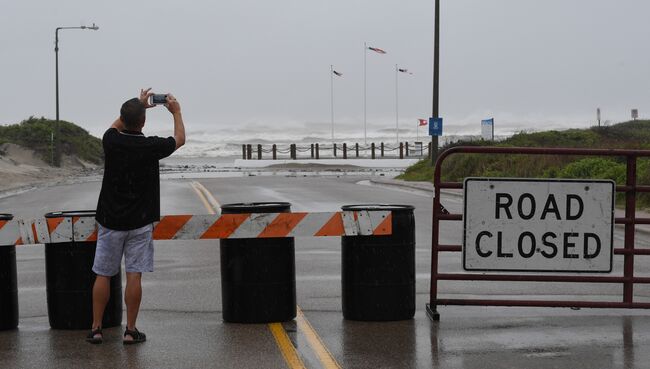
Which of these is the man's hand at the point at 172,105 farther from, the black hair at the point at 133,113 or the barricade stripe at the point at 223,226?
the barricade stripe at the point at 223,226

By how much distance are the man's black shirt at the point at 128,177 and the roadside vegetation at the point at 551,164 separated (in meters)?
15.9

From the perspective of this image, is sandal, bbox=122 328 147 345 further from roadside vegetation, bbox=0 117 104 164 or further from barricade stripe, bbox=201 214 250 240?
roadside vegetation, bbox=0 117 104 164

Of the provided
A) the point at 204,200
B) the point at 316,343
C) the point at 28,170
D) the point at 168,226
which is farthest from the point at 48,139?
the point at 316,343

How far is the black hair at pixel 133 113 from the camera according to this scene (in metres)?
Result: 7.70

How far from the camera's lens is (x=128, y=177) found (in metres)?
7.70

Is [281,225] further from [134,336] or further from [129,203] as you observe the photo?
[134,336]

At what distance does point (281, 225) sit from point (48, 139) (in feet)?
219

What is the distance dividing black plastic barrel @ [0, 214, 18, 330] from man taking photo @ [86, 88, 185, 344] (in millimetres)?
1046

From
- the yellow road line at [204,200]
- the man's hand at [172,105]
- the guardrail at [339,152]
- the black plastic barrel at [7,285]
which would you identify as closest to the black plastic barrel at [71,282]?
the black plastic barrel at [7,285]

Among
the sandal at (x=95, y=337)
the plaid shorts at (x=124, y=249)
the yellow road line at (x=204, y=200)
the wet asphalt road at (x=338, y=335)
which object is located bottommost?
the yellow road line at (x=204, y=200)

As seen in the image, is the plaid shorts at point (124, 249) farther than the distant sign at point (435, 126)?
No

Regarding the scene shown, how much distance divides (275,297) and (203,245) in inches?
277

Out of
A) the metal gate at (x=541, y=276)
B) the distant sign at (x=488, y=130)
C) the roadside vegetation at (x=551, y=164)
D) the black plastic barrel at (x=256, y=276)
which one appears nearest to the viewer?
the black plastic barrel at (x=256, y=276)

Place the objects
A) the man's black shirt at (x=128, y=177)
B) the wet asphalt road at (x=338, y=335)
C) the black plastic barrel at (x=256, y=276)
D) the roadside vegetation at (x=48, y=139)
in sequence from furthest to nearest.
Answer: the roadside vegetation at (x=48, y=139), the black plastic barrel at (x=256, y=276), the man's black shirt at (x=128, y=177), the wet asphalt road at (x=338, y=335)
